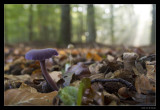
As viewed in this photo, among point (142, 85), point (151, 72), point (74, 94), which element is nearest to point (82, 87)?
point (74, 94)

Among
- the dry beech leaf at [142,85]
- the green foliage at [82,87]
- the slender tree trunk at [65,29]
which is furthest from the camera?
the slender tree trunk at [65,29]

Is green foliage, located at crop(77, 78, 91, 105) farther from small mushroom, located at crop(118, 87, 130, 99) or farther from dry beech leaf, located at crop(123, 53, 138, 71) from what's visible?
dry beech leaf, located at crop(123, 53, 138, 71)

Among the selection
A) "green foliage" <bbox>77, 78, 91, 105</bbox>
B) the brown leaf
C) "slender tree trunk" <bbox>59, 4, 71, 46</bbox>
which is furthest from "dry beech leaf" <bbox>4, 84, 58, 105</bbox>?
"slender tree trunk" <bbox>59, 4, 71, 46</bbox>

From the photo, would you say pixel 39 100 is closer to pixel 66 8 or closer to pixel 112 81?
pixel 112 81

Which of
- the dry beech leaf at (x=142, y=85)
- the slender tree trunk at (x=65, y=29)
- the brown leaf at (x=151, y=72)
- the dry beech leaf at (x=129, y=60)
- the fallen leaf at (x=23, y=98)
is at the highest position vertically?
the slender tree trunk at (x=65, y=29)

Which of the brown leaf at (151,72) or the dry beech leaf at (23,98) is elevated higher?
the brown leaf at (151,72)

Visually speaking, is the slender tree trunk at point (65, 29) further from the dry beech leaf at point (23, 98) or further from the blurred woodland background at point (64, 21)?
the dry beech leaf at point (23, 98)

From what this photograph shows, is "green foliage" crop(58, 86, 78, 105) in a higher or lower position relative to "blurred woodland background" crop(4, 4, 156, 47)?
lower

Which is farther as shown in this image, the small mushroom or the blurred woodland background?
the blurred woodland background

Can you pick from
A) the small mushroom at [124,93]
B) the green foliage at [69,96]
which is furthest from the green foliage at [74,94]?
the small mushroom at [124,93]

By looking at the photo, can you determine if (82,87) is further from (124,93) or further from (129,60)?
(129,60)
